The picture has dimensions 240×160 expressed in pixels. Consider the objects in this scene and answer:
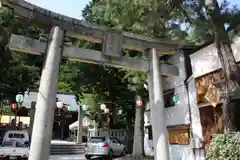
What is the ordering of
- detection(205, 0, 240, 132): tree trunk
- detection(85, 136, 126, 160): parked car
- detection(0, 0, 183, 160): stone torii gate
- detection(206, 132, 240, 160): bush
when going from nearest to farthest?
detection(206, 132, 240, 160): bush < detection(205, 0, 240, 132): tree trunk < detection(0, 0, 183, 160): stone torii gate < detection(85, 136, 126, 160): parked car

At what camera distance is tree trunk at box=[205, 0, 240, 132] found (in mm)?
7250

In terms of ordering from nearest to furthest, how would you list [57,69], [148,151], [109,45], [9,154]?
[57,69] < [109,45] < [9,154] < [148,151]

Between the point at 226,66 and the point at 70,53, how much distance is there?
17.7ft

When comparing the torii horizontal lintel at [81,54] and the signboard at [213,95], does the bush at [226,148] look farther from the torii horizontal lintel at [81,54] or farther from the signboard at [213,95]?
the torii horizontal lintel at [81,54]

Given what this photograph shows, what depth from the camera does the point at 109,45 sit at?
1004 centimetres

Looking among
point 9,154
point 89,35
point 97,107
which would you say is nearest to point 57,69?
point 89,35

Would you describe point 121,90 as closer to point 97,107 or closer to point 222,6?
point 97,107

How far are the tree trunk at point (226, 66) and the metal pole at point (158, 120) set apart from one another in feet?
9.22

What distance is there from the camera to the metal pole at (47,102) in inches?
309

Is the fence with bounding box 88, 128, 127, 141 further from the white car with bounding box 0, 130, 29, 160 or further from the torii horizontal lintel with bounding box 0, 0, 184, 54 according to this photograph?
the torii horizontal lintel with bounding box 0, 0, 184, 54

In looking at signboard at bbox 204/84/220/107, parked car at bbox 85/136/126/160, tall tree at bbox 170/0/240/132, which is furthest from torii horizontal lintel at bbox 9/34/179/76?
parked car at bbox 85/136/126/160

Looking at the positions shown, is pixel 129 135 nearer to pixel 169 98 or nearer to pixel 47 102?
pixel 169 98

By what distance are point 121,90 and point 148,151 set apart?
576cm

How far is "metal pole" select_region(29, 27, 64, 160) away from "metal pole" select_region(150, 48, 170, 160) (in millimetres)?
3974
